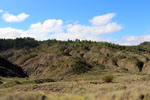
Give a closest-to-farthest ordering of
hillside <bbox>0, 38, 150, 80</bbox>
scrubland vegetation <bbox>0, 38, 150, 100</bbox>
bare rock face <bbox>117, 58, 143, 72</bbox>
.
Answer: scrubland vegetation <bbox>0, 38, 150, 100</bbox> → hillside <bbox>0, 38, 150, 80</bbox> → bare rock face <bbox>117, 58, 143, 72</bbox>

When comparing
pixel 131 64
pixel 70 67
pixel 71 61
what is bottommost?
pixel 131 64

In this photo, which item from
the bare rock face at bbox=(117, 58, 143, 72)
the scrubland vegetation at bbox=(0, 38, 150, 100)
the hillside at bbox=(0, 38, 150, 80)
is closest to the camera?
the scrubland vegetation at bbox=(0, 38, 150, 100)

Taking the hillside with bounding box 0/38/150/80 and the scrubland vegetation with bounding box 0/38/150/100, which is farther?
the hillside with bounding box 0/38/150/80

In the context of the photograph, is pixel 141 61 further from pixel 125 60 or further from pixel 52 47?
pixel 52 47


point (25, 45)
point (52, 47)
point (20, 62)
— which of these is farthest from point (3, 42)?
point (20, 62)

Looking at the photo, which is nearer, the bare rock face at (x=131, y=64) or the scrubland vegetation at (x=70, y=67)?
the scrubland vegetation at (x=70, y=67)

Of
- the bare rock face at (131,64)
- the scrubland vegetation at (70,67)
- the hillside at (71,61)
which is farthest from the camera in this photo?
the bare rock face at (131,64)

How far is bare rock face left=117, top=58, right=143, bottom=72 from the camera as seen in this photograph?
78.2 meters

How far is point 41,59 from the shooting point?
268 ft

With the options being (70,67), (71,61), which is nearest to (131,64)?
(71,61)

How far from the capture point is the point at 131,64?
80.6 meters

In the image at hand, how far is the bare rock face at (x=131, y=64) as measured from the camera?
78.2 m

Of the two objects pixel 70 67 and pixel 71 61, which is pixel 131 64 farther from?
pixel 70 67

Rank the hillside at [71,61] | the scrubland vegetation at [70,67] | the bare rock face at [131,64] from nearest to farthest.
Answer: the scrubland vegetation at [70,67], the hillside at [71,61], the bare rock face at [131,64]
